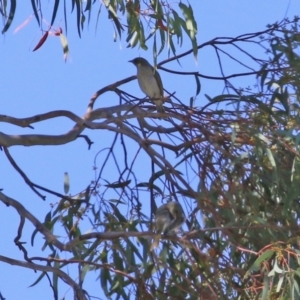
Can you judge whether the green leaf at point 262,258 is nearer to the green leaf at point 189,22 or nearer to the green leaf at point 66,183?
the green leaf at point 66,183

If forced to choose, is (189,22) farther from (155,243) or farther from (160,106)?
(155,243)

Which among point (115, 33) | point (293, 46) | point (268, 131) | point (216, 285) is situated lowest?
point (216, 285)

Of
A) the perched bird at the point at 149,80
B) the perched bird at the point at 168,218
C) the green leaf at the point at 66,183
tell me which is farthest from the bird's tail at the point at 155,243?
the perched bird at the point at 149,80

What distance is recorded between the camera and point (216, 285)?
4.10 meters

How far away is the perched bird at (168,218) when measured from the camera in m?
4.15

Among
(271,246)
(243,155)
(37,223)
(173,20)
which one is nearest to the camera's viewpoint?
(271,246)

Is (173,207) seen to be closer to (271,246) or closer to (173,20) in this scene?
(271,246)

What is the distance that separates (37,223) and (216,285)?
3.05ft

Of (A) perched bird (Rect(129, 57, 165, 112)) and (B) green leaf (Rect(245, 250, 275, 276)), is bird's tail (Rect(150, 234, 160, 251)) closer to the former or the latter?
(B) green leaf (Rect(245, 250, 275, 276))

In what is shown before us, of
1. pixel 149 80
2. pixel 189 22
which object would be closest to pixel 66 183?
pixel 189 22

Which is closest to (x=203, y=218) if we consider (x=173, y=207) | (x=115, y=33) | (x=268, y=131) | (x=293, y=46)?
(x=173, y=207)

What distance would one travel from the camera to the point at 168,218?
13.8ft

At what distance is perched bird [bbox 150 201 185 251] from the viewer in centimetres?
415

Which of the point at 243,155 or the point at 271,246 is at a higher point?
the point at 243,155
